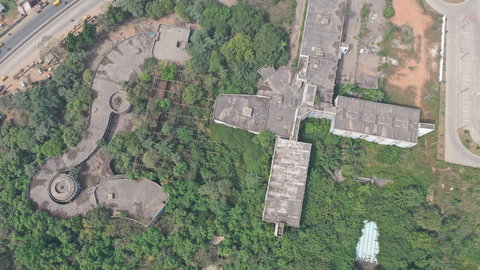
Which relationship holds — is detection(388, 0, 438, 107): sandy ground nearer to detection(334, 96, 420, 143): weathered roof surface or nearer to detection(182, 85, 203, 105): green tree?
detection(334, 96, 420, 143): weathered roof surface

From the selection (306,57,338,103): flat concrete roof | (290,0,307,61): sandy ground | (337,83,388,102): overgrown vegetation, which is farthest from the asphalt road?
(337,83,388,102): overgrown vegetation

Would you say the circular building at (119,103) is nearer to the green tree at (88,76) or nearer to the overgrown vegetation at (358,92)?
the green tree at (88,76)

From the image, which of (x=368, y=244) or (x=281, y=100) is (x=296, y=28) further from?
(x=368, y=244)

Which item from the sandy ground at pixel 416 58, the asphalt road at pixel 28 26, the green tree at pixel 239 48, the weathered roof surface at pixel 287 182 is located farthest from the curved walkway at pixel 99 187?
the sandy ground at pixel 416 58

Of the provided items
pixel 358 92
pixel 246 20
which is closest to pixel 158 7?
pixel 246 20

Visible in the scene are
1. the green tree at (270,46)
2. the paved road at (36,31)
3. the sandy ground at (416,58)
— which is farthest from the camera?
the paved road at (36,31)

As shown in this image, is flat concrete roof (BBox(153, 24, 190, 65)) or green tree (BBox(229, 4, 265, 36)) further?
flat concrete roof (BBox(153, 24, 190, 65))

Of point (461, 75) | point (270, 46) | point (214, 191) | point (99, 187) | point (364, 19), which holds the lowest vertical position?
point (99, 187)
